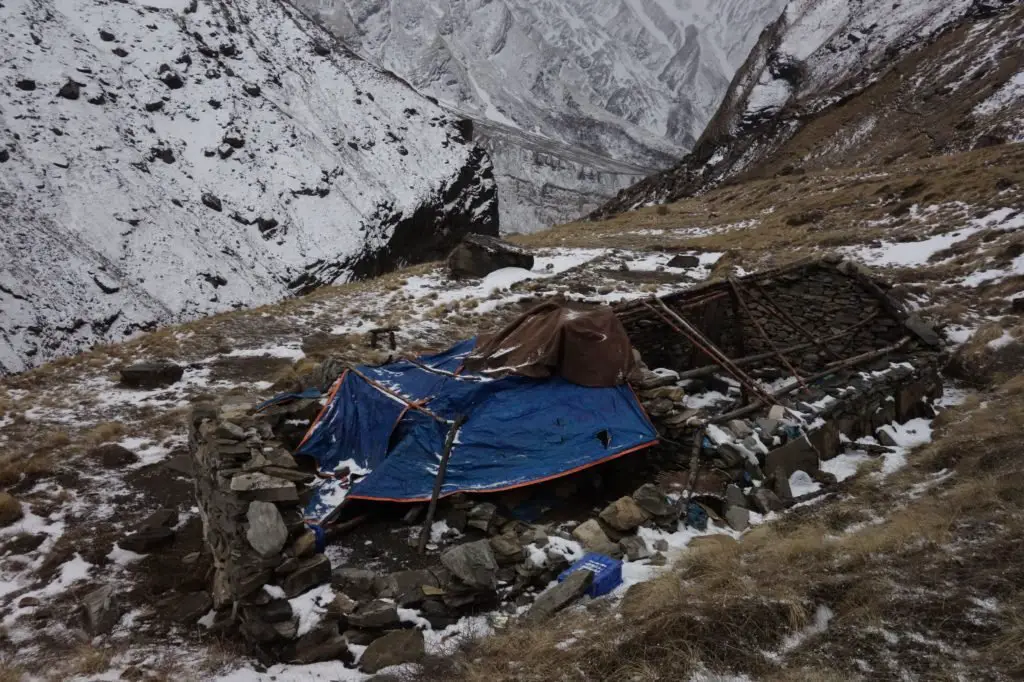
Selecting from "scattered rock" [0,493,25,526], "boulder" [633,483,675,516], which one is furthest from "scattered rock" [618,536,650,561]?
"scattered rock" [0,493,25,526]

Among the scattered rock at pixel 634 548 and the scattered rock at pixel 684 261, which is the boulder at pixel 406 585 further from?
the scattered rock at pixel 684 261

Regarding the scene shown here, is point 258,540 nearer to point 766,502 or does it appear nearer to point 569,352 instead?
point 569,352

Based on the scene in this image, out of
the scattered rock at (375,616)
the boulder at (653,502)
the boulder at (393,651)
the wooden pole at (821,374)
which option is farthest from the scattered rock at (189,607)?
the wooden pole at (821,374)

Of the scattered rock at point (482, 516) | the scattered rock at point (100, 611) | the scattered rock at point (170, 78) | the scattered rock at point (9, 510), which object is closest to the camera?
the scattered rock at point (100, 611)

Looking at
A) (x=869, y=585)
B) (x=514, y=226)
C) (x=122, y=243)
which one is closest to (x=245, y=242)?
(x=122, y=243)

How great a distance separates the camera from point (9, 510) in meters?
7.04

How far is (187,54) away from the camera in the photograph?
42.1 m

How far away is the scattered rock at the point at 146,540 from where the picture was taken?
21.5ft

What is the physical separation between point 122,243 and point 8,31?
54.5ft

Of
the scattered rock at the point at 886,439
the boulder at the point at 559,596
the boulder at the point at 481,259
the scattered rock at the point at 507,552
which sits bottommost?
the boulder at the point at 559,596

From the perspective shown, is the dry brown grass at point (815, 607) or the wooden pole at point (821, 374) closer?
the dry brown grass at point (815, 607)

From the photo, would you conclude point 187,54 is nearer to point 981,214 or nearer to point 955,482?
point 981,214

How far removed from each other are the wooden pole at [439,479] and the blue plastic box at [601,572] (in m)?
1.67

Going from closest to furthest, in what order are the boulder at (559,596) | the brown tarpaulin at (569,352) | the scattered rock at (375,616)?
the boulder at (559,596)
the scattered rock at (375,616)
the brown tarpaulin at (569,352)
